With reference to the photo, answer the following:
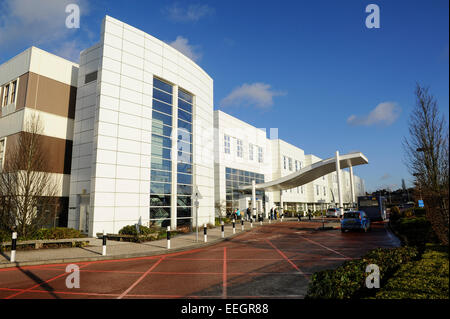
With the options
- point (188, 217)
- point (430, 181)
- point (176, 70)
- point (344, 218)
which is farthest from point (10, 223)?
point (344, 218)

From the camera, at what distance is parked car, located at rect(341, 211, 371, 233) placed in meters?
21.4

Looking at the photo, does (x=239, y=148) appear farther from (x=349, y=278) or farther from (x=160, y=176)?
(x=349, y=278)

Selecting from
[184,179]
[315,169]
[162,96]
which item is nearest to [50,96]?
[162,96]

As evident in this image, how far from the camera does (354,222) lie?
21453 millimetres

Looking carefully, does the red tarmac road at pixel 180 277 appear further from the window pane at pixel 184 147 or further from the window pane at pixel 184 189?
the window pane at pixel 184 147

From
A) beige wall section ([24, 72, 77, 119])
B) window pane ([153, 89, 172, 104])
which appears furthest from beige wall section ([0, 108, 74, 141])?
window pane ([153, 89, 172, 104])

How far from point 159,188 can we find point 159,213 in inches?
73.3

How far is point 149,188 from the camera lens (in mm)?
19562

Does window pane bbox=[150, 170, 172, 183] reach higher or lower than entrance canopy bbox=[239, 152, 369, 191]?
lower

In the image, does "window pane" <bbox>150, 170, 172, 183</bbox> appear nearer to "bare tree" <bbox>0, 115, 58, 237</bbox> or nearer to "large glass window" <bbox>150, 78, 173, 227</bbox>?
"large glass window" <bbox>150, 78, 173, 227</bbox>

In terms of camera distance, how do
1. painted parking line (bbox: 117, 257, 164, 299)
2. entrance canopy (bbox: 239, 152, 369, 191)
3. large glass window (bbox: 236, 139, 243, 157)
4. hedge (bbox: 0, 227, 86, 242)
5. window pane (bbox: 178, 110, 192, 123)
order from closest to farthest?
painted parking line (bbox: 117, 257, 164, 299)
hedge (bbox: 0, 227, 86, 242)
window pane (bbox: 178, 110, 192, 123)
entrance canopy (bbox: 239, 152, 369, 191)
large glass window (bbox: 236, 139, 243, 157)

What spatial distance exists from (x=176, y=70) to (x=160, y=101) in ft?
12.2

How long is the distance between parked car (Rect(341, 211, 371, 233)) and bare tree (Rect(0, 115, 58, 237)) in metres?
20.9
